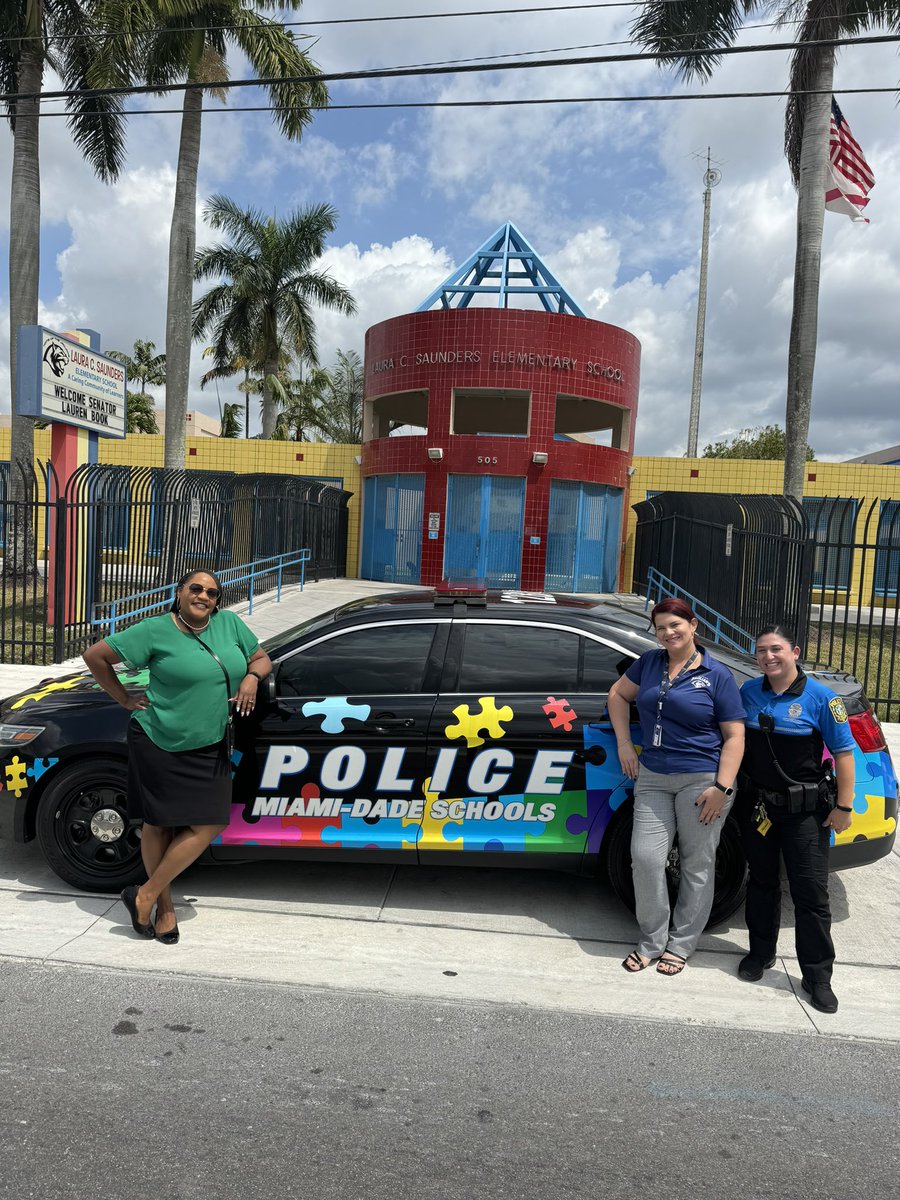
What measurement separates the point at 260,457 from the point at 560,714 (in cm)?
2229

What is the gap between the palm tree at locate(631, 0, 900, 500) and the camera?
13.3 metres

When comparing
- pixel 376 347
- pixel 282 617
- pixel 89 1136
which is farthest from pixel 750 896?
pixel 376 347

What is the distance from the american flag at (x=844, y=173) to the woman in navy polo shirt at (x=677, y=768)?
13769 millimetres

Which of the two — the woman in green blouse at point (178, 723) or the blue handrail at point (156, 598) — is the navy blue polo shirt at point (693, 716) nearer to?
the woman in green blouse at point (178, 723)

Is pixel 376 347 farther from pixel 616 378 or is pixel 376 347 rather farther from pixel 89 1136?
pixel 89 1136

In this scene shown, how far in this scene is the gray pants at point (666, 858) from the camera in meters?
3.90

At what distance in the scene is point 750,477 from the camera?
24047mm

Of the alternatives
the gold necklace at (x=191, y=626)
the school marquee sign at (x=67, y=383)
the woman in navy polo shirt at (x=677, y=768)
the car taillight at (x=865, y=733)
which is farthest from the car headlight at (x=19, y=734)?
the school marquee sign at (x=67, y=383)

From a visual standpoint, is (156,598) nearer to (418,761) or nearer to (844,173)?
(418,761)

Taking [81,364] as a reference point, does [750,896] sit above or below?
below

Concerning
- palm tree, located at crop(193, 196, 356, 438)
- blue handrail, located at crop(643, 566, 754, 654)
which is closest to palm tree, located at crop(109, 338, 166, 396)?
palm tree, located at crop(193, 196, 356, 438)

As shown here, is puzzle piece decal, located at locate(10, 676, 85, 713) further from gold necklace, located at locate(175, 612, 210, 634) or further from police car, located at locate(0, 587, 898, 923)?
gold necklace, located at locate(175, 612, 210, 634)

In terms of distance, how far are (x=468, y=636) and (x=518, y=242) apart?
2070cm

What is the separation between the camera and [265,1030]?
338 cm
